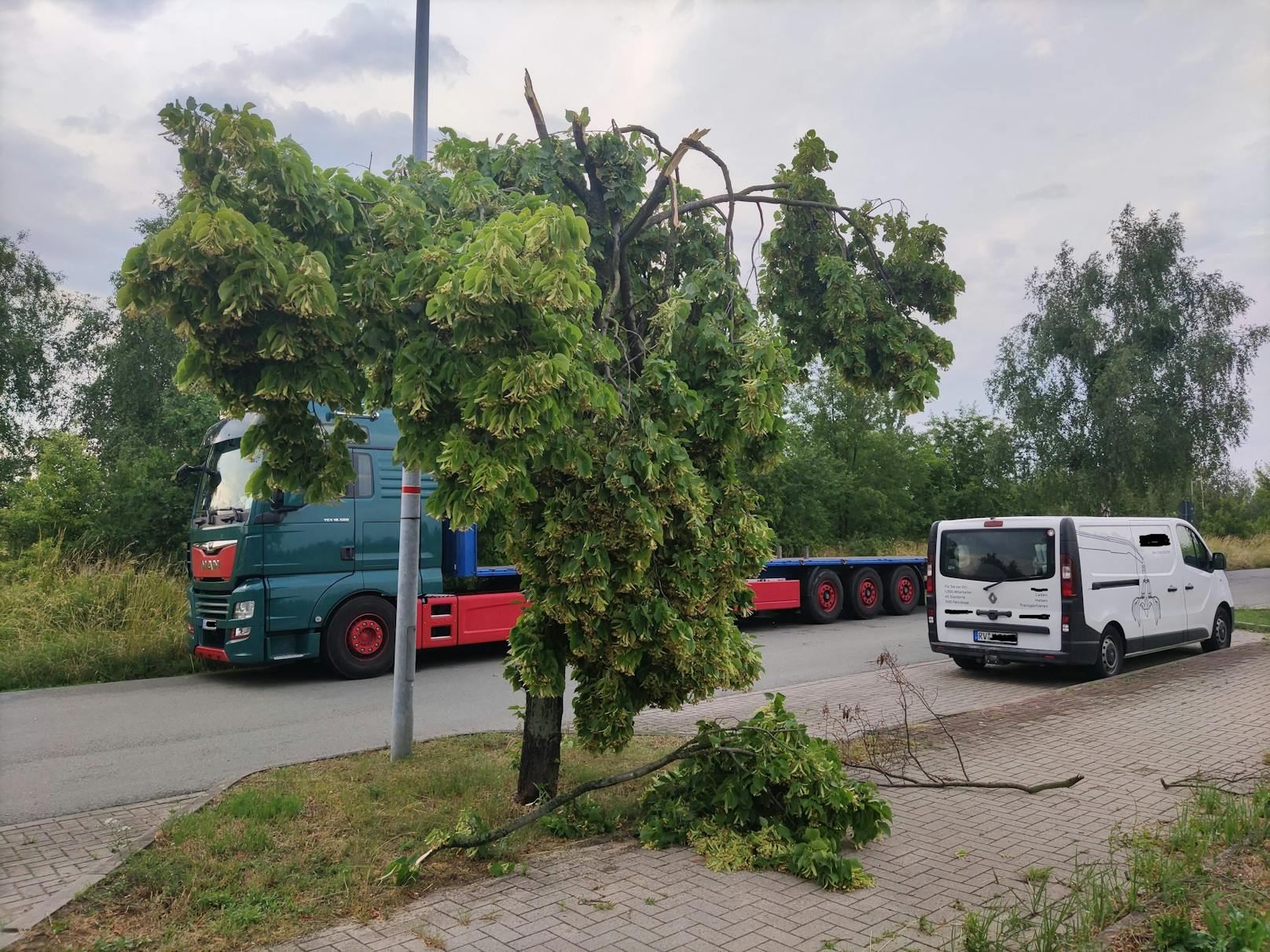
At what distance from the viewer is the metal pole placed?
22.7ft

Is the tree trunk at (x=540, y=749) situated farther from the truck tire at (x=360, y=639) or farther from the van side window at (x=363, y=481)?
the van side window at (x=363, y=481)

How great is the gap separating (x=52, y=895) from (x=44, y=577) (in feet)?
33.8

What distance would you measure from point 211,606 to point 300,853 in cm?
673

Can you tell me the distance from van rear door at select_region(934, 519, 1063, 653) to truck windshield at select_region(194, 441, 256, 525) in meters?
8.08

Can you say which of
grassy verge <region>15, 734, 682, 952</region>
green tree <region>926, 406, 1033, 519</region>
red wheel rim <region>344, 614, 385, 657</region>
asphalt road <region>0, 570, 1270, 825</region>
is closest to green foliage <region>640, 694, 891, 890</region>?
grassy verge <region>15, 734, 682, 952</region>

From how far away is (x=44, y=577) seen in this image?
43.1 ft

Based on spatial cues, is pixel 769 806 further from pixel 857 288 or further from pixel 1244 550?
pixel 1244 550

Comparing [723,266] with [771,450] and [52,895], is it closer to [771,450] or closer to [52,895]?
[771,450]

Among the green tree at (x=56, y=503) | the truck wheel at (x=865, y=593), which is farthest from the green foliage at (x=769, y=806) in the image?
the truck wheel at (x=865, y=593)

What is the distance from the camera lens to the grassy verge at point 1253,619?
54.0 feet

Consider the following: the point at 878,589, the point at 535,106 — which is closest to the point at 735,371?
the point at 535,106

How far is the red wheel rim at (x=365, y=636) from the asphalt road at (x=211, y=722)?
1.28ft

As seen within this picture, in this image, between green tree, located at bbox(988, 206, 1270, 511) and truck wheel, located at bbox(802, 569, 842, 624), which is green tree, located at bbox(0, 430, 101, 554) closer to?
truck wheel, located at bbox(802, 569, 842, 624)

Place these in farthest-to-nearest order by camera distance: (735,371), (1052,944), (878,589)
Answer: (878,589), (735,371), (1052,944)
